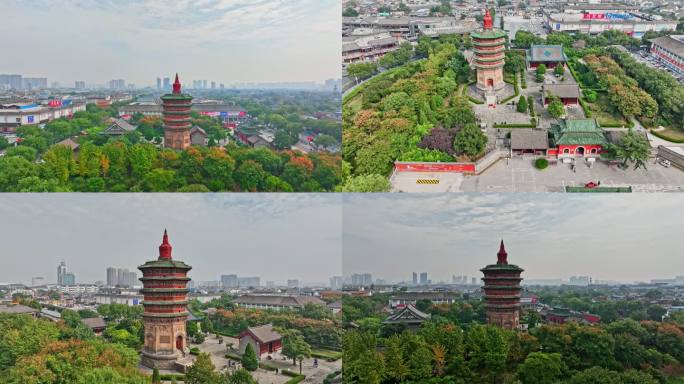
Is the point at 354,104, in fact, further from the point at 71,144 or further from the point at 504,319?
the point at 71,144

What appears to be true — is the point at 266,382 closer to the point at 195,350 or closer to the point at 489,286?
the point at 195,350

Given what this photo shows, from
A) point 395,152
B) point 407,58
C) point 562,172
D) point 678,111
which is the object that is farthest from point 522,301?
point 407,58

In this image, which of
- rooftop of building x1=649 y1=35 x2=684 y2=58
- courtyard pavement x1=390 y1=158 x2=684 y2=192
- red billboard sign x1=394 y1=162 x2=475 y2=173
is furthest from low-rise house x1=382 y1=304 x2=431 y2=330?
rooftop of building x1=649 y1=35 x2=684 y2=58

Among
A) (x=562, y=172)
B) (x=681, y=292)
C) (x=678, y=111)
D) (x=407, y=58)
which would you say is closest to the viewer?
(x=681, y=292)

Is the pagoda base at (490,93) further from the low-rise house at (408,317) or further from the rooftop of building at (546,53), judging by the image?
the low-rise house at (408,317)

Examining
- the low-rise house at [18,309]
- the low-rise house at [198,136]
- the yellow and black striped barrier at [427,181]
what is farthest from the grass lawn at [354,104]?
the low-rise house at [18,309]
